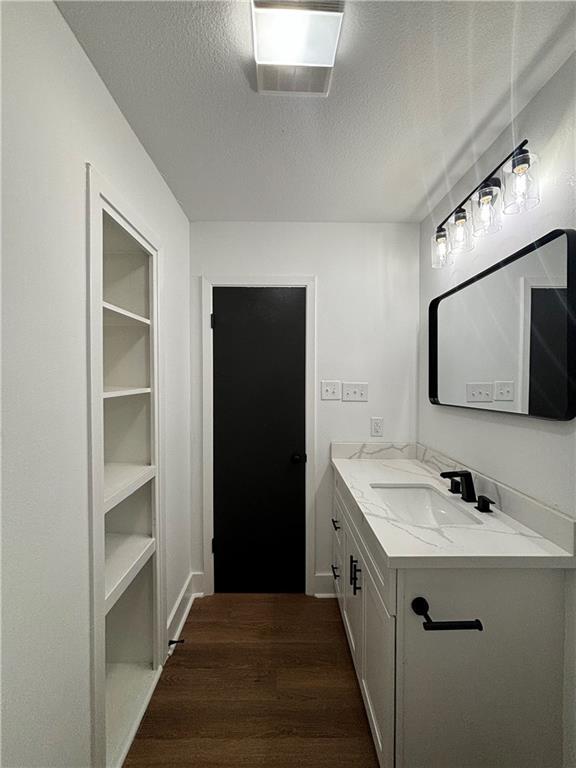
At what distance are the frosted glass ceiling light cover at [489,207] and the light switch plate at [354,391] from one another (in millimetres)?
1144

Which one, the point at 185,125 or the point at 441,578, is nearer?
the point at 441,578

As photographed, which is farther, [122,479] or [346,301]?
[346,301]

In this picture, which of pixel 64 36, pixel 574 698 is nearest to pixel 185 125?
pixel 64 36

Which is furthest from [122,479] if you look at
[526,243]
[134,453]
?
[526,243]

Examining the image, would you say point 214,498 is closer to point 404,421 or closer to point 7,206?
point 404,421

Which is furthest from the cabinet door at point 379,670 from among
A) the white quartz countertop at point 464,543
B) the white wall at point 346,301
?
the white wall at point 346,301

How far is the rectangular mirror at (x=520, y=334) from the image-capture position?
121cm

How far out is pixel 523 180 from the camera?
132 centimetres

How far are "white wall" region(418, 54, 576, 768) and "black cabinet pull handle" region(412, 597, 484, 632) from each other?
0.30 metres

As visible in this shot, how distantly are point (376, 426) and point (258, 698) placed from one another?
1581 mm

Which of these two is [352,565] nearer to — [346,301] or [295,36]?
[346,301]

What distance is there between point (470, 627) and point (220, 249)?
2340mm

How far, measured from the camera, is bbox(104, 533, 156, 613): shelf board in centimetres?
139

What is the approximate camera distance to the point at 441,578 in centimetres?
118
